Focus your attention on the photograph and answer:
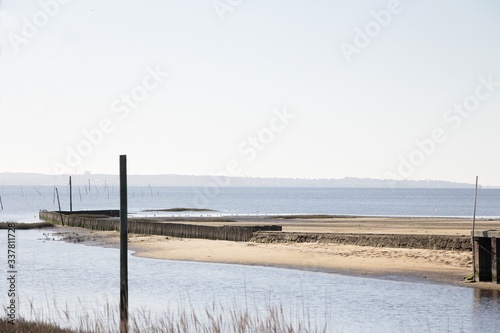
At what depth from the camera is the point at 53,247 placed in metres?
50.5

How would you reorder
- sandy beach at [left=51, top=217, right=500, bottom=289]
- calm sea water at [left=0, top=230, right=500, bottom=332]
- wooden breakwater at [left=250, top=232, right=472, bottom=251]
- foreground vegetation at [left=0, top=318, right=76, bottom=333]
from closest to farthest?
foreground vegetation at [left=0, top=318, right=76, bottom=333] < calm sea water at [left=0, top=230, right=500, bottom=332] < sandy beach at [left=51, top=217, right=500, bottom=289] < wooden breakwater at [left=250, top=232, right=472, bottom=251]

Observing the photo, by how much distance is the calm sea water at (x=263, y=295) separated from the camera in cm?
2214

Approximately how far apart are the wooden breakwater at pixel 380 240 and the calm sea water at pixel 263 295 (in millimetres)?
6369

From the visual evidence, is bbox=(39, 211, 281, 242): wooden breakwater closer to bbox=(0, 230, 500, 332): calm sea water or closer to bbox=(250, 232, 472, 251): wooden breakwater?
bbox=(250, 232, 472, 251): wooden breakwater

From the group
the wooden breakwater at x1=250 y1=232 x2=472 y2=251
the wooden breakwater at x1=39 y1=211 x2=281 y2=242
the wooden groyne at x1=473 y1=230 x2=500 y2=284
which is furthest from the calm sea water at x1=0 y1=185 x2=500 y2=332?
the wooden breakwater at x1=39 y1=211 x2=281 y2=242

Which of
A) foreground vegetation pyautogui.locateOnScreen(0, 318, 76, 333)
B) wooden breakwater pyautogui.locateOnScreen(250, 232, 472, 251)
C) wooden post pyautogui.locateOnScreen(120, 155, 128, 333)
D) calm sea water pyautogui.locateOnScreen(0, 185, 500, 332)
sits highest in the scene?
wooden post pyautogui.locateOnScreen(120, 155, 128, 333)

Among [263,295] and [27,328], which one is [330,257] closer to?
[263,295]

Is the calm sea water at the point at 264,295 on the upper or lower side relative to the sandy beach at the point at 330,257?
lower

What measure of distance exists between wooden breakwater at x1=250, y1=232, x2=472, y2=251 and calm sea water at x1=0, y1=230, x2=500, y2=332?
6.37 meters

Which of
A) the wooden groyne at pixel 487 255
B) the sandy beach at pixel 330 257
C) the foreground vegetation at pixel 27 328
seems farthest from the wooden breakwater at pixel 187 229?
the foreground vegetation at pixel 27 328

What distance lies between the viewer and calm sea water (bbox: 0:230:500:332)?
2214cm

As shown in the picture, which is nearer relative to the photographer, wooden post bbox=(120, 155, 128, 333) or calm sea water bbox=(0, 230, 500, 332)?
wooden post bbox=(120, 155, 128, 333)

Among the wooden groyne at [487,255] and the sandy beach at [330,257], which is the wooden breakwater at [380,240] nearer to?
the sandy beach at [330,257]

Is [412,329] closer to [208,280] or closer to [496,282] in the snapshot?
[496,282]
